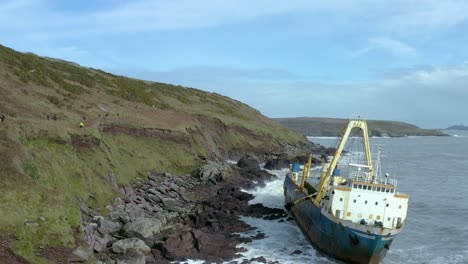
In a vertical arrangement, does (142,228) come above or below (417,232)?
below

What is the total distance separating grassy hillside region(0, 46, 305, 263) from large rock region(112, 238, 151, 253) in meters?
3.34

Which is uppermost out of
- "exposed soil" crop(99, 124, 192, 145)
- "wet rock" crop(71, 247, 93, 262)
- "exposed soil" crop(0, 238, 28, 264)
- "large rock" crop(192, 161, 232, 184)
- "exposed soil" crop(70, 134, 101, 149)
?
"exposed soil" crop(99, 124, 192, 145)

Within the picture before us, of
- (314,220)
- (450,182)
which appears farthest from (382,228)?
(450,182)

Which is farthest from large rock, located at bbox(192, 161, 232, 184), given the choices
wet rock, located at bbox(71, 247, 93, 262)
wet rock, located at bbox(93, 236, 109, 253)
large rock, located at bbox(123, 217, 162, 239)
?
wet rock, located at bbox(71, 247, 93, 262)

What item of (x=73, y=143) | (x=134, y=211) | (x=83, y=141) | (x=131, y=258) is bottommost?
(x=131, y=258)

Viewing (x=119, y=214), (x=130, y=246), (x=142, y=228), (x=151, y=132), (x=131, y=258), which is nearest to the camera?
(x=131, y=258)

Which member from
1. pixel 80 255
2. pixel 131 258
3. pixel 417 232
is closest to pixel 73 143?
pixel 131 258

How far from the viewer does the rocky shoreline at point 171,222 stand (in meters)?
28.1

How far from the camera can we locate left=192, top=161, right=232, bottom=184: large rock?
57.0 metres

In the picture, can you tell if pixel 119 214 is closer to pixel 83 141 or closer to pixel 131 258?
pixel 131 258

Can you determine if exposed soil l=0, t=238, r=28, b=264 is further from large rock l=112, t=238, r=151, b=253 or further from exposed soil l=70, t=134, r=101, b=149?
exposed soil l=70, t=134, r=101, b=149

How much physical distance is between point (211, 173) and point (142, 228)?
2605 centimetres

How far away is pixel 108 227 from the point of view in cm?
3098

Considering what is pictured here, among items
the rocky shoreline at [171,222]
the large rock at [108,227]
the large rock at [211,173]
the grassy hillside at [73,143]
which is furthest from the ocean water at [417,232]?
the grassy hillside at [73,143]
